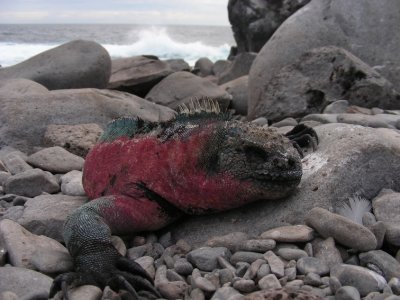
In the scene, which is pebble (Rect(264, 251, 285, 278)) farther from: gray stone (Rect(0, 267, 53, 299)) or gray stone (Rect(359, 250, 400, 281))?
gray stone (Rect(0, 267, 53, 299))

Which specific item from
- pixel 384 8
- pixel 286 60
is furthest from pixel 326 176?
pixel 384 8

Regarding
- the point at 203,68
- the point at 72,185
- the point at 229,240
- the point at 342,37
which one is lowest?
the point at 203,68

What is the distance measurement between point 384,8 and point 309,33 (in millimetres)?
1080

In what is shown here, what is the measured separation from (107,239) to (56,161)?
2133 millimetres

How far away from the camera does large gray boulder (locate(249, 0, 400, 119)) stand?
636cm

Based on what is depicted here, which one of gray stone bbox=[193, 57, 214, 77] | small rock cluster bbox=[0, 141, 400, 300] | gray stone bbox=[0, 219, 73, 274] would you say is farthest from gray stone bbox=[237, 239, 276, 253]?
gray stone bbox=[193, 57, 214, 77]

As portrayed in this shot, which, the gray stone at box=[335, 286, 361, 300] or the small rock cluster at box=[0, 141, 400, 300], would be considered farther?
the small rock cluster at box=[0, 141, 400, 300]

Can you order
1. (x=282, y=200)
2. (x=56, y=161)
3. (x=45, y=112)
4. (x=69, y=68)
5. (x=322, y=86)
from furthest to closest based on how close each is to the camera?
(x=69, y=68)
(x=322, y=86)
(x=45, y=112)
(x=56, y=161)
(x=282, y=200)

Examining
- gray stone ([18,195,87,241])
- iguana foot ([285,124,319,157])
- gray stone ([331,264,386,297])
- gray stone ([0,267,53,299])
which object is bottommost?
gray stone ([18,195,87,241])

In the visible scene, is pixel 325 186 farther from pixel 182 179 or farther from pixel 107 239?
pixel 107 239

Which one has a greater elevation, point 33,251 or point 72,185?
point 33,251

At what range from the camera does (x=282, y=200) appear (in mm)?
2830

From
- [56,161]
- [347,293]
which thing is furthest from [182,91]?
[347,293]

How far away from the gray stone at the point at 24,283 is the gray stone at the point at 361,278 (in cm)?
131
